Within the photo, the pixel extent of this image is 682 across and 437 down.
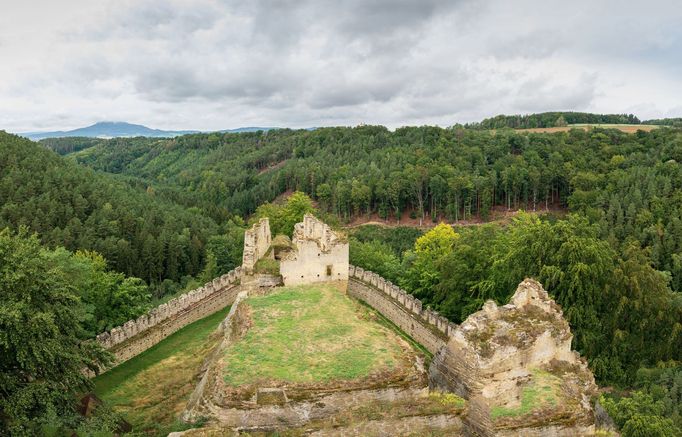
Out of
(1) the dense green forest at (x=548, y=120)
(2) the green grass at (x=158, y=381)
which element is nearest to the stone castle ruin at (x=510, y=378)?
(2) the green grass at (x=158, y=381)

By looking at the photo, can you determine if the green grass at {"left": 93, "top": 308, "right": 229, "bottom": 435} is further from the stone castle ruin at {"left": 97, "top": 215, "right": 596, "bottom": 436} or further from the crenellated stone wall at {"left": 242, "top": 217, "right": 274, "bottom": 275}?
the crenellated stone wall at {"left": 242, "top": 217, "right": 274, "bottom": 275}

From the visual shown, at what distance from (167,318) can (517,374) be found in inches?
817

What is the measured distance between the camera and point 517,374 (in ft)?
49.9

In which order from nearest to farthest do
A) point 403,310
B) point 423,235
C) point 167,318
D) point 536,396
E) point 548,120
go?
1. point 536,396
2. point 167,318
3. point 403,310
4. point 423,235
5. point 548,120

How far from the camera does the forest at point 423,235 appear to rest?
20078 millimetres

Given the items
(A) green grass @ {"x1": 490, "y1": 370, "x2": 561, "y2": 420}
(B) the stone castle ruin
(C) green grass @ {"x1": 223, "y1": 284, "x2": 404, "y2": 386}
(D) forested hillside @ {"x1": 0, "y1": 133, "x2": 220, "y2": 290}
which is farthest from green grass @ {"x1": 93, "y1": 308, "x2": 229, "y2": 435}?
(D) forested hillside @ {"x1": 0, "y1": 133, "x2": 220, "y2": 290}

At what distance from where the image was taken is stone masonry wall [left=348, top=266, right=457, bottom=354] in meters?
27.0

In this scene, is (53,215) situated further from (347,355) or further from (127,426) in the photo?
(347,355)

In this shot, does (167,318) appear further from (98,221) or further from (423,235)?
(423,235)

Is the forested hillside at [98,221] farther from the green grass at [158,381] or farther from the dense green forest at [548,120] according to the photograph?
the dense green forest at [548,120]

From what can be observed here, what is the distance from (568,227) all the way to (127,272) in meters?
41.5

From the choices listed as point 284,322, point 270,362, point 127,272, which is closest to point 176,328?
point 284,322

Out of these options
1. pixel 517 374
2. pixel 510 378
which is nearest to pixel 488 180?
pixel 517 374

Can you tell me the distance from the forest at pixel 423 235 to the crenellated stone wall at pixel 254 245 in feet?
24.2
